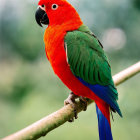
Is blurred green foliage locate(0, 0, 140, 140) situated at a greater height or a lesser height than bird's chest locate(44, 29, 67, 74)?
greater

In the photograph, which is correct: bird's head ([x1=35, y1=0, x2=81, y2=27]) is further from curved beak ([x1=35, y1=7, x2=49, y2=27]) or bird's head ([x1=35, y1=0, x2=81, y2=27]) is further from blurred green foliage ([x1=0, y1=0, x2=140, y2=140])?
blurred green foliage ([x1=0, y1=0, x2=140, y2=140])

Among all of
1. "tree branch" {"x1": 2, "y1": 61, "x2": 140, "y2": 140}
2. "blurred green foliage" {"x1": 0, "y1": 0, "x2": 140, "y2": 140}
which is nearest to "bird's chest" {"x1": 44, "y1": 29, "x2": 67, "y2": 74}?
"tree branch" {"x1": 2, "y1": 61, "x2": 140, "y2": 140}

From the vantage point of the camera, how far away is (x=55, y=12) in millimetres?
918

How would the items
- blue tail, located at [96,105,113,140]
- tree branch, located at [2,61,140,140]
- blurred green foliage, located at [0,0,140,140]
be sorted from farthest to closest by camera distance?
blurred green foliage, located at [0,0,140,140] → blue tail, located at [96,105,113,140] → tree branch, located at [2,61,140,140]

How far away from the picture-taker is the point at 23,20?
5.75 ft

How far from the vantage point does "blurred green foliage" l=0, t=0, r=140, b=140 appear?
4.75 feet

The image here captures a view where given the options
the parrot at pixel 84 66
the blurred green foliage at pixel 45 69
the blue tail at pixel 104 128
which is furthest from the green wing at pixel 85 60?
the blurred green foliage at pixel 45 69

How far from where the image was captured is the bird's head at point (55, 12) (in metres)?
0.92

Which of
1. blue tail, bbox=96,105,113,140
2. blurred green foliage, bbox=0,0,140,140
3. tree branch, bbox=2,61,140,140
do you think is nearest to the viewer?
tree branch, bbox=2,61,140,140

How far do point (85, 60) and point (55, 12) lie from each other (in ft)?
0.70

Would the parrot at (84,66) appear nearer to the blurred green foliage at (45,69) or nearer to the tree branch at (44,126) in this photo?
the tree branch at (44,126)

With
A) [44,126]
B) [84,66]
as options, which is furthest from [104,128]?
[44,126]

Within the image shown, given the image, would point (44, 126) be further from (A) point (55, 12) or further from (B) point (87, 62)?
(A) point (55, 12)

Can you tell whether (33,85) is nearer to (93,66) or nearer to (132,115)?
(132,115)
